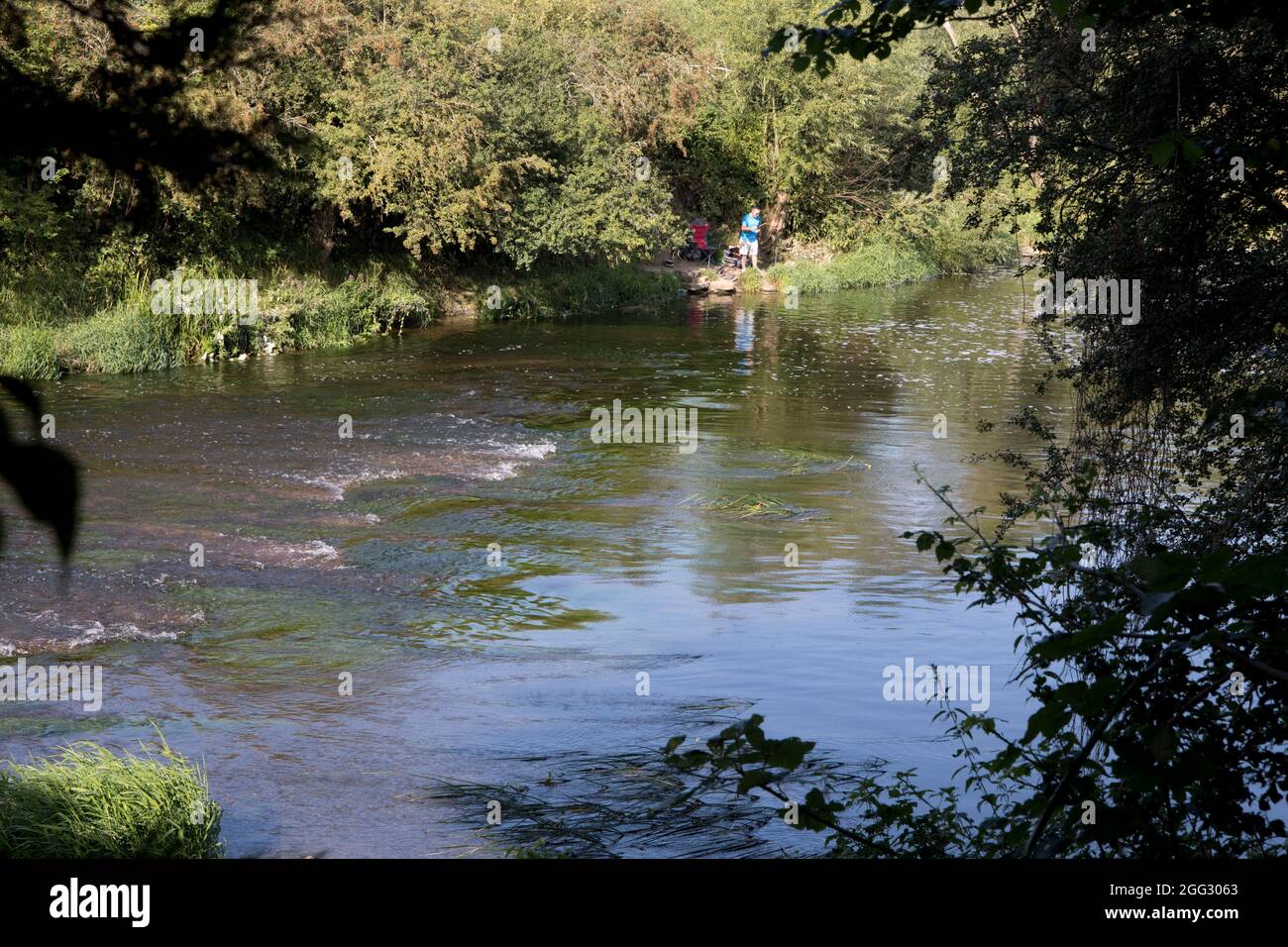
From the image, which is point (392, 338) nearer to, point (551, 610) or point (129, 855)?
point (551, 610)

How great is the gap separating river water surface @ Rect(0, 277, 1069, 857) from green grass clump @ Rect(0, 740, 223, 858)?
59cm

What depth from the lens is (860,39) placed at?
460 cm

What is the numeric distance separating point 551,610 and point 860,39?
748cm

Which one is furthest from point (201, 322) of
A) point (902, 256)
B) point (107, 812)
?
point (902, 256)

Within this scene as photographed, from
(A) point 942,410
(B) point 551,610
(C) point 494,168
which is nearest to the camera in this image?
(B) point 551,610

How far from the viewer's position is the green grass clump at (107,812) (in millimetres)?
5645

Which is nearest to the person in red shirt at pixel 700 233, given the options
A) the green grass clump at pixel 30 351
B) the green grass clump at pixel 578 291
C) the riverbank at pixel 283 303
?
the riverbank at pixel 283 303

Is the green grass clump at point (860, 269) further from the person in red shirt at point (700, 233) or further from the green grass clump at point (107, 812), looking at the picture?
the green grass clump at point (107, 812)

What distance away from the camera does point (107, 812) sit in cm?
590

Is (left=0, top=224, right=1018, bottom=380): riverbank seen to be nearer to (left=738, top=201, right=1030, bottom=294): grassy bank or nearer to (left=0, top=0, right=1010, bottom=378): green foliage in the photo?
(left=0, top=0, right=1010, bottom=378): green foliage

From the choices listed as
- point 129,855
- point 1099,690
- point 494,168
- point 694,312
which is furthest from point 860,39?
point 694,312

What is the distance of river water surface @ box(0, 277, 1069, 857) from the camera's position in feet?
27.0

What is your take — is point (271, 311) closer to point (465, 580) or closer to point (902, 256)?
point (465, 580)
